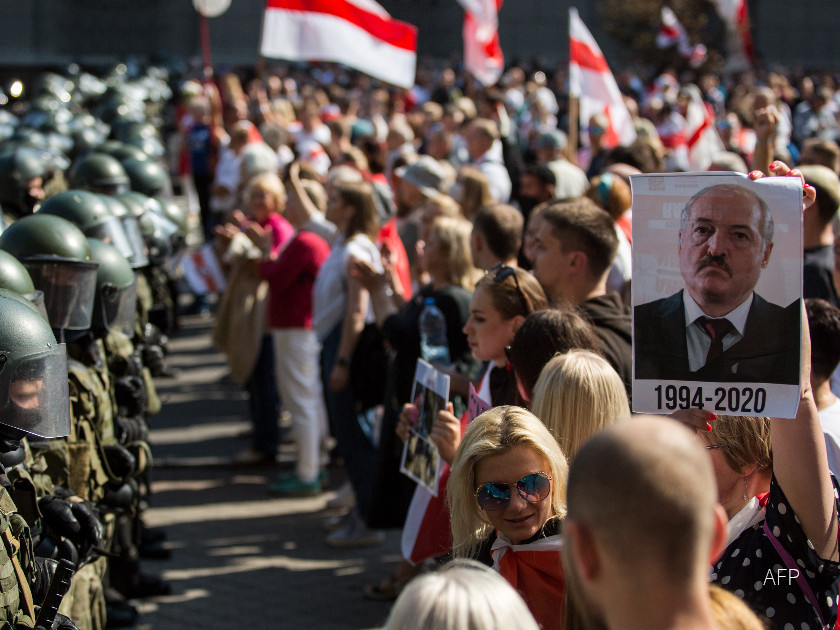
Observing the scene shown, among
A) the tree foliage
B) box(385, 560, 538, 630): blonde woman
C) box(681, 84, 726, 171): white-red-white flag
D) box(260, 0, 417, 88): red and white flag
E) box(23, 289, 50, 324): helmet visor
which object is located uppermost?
the tree foliage

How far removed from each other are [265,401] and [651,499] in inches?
267

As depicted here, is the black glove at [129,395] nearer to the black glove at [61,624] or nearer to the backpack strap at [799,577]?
the black glove at [61,624]

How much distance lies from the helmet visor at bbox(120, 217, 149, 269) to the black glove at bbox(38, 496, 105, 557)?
2373mm

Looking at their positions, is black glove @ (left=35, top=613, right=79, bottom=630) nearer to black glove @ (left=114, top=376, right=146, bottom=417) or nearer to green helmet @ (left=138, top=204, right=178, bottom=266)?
black glove @ (left=114, top=376, right=146, bottom=417)

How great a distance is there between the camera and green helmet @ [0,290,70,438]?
3316mm

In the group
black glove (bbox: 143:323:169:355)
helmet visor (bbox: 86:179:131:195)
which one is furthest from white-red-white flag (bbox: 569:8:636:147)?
black glove (bbox: 143:323:169:355)

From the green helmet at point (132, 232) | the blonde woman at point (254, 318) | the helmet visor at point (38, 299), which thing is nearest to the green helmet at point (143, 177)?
the blonde woman at point (254, 318)

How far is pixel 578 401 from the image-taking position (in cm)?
312

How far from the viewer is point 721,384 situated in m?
2.72

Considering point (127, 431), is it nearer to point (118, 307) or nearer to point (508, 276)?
point (118, 307)

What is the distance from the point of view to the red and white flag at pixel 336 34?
377 inches

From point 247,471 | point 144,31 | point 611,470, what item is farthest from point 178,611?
point 144,31

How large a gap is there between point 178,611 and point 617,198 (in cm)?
322

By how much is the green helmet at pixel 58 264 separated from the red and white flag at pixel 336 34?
496 cm
